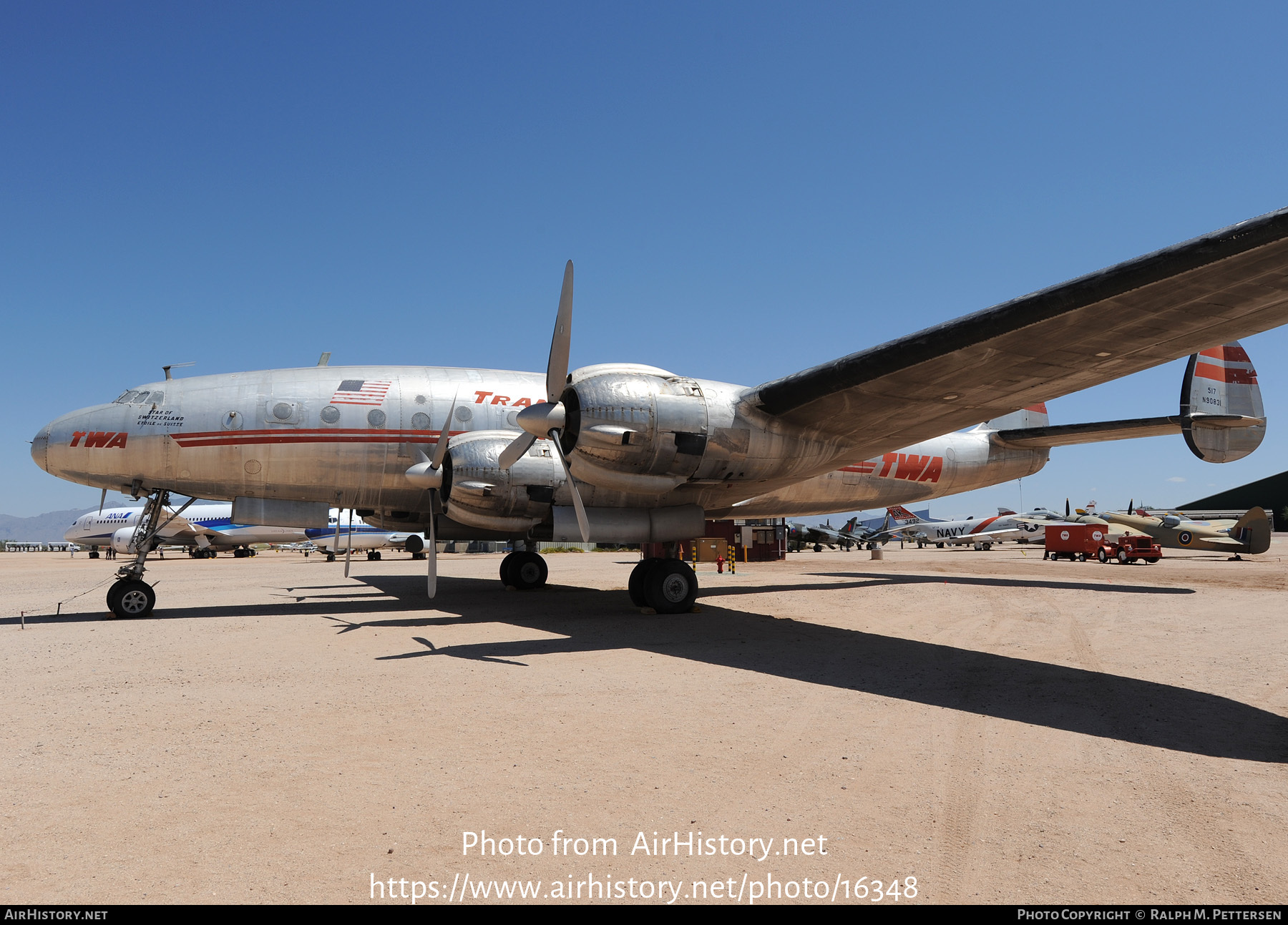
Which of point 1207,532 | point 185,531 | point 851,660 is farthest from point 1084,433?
point 185,531

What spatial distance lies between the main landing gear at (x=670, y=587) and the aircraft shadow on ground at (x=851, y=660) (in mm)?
289

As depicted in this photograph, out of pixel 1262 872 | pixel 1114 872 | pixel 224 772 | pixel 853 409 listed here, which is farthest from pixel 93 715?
pixel 853 409

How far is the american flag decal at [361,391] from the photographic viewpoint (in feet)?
45.9

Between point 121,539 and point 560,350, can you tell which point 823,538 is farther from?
point 560,350

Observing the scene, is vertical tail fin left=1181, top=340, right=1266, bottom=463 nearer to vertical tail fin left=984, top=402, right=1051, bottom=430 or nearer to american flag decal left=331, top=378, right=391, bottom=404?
vertical tail fin left=984, top=402, right=1051, bottom=430

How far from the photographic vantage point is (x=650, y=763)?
15.5 ft

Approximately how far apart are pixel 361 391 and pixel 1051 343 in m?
11.7

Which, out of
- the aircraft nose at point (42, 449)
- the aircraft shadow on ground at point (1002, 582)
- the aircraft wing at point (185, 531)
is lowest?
the aircraft shadow on ground at point (1002, 582)

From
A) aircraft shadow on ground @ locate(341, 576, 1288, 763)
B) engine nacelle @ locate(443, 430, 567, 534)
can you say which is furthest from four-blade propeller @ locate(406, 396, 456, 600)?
aircraft shadow on ground @ locate(341, 576, 1288, 763)

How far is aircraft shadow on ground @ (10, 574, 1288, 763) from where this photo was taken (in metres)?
5.64

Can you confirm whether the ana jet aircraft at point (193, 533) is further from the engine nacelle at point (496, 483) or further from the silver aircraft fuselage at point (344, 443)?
the engine nacelle at point (496, 483)

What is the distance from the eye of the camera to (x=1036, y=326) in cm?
790

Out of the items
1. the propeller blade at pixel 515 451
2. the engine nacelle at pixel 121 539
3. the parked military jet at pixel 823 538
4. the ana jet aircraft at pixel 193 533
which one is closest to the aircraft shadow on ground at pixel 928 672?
the propeller blade at pixel 515 451

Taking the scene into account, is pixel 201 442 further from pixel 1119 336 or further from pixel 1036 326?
pixel 1119 336
